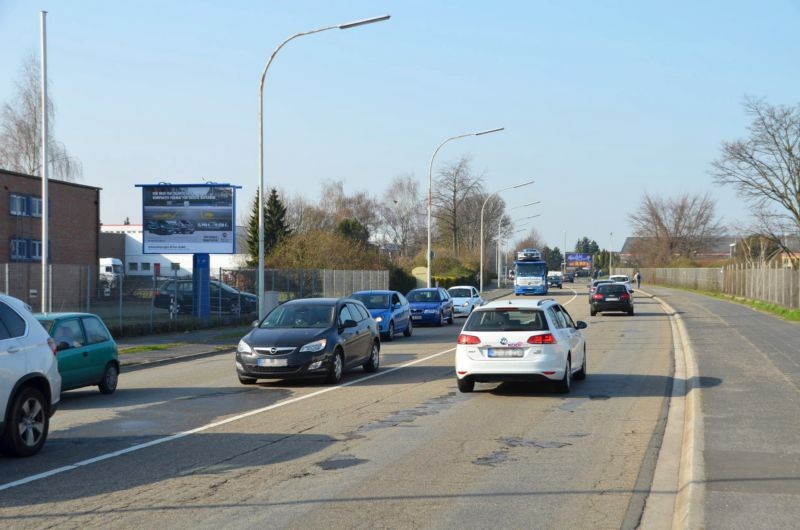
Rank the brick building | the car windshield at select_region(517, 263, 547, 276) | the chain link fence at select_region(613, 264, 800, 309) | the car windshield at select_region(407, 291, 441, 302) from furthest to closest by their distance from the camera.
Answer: the car windshield at select_region(517, 263, 547, 276)
the brick building
the chain link fence at select_region(613, 264, 800, 309)
the car windshield at select_region(407, 291, 441, 302)

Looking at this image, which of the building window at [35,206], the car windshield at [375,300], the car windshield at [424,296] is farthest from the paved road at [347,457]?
the building window at [35,206]

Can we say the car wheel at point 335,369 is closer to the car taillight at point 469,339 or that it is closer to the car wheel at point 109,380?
the car taillight at point 469,339

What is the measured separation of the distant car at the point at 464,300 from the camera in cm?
4291

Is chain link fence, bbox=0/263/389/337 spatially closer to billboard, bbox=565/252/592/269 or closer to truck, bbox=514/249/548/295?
truck, bbox=514/249/548/295

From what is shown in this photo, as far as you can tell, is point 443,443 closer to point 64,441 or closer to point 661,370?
point 64,441

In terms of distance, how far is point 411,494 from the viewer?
7.73 metres

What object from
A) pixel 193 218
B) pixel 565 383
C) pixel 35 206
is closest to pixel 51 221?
pixel 35 206

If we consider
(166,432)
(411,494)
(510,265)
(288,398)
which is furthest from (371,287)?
(510,265)

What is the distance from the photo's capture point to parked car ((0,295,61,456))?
9.04 m

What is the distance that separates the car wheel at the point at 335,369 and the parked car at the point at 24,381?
627cm

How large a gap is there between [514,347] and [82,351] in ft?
22.0

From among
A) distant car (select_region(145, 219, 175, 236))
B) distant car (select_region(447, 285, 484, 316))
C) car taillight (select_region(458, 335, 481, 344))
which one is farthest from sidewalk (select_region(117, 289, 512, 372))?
distant car (select_region(447, 285, 484, 316))

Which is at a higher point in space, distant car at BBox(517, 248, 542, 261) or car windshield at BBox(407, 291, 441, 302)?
distant car at BBox(517, 248, 542, 261)

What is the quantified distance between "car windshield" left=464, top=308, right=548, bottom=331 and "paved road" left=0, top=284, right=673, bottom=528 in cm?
107
